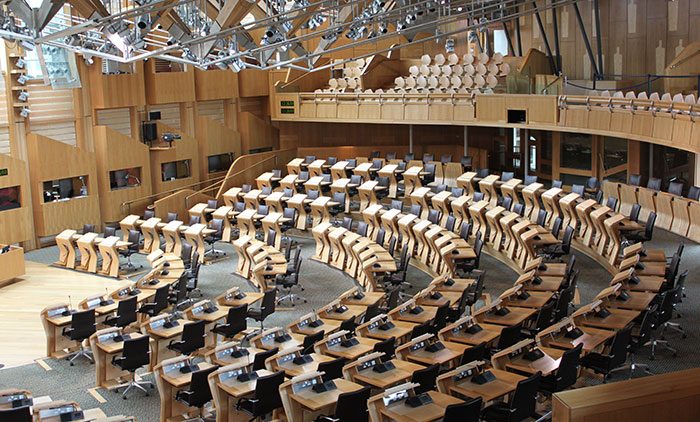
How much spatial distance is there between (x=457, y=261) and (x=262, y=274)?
3.66 meters

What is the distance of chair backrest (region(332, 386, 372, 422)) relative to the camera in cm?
971

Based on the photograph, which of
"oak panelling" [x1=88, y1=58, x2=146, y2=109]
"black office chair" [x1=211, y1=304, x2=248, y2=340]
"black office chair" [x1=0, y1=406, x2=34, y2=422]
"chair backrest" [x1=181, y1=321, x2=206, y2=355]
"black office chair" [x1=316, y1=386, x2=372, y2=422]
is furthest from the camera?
"oak panelling" [x1=88, y1=58, x2=146, y2=109]

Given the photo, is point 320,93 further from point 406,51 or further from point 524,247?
point 524,247

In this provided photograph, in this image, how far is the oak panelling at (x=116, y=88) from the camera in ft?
77.8

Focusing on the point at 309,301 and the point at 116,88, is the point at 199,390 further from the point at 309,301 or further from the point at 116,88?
the point at 116,88

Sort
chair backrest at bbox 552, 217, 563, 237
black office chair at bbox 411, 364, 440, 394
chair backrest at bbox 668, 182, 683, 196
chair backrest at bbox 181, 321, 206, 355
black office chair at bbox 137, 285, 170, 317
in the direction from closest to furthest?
black office chair at bbox 411, 364, 440, 394 < chair backrest at bbox 181, 321, 206, 355 < black office chair at bbox 137, 285, 170, 317 < chair backrest at bbox 552, 217, 563, 237 < chair backrest at bbox 668, 182, 683, 196

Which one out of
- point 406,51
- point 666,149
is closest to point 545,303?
point 666,149

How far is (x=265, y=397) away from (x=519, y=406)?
2852mm

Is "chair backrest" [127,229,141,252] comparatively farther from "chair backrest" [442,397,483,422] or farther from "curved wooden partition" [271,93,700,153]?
"chair backrest" [442,397,483,422]

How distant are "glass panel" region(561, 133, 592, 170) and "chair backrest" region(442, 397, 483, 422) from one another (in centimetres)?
1663

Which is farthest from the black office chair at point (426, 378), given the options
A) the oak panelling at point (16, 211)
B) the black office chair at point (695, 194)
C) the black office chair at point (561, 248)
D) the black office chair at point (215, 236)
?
the oak panelling at point (16, 211)

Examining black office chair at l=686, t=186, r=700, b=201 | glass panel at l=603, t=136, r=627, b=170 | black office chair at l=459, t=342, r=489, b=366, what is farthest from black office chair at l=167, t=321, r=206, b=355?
glass panel at l=603, t=136, r=627, b=170

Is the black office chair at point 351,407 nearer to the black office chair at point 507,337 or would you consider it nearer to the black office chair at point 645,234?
the black office chair at point 507,337

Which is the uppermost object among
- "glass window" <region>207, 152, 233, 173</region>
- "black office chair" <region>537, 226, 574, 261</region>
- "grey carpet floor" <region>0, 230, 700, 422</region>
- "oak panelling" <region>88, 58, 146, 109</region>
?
"oak panelling" <region>88, 58, 146, 109</region>
